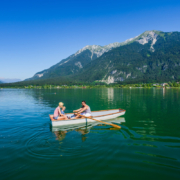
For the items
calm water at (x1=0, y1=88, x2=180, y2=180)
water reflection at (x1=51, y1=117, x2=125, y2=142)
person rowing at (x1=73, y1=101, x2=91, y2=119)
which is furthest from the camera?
person rowing at (x1=73, y1=101, x2=91, y2=119)

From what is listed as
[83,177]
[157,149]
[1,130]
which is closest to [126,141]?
[157,149]

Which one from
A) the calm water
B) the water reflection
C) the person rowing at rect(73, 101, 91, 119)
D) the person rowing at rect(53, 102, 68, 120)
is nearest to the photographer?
the calm water

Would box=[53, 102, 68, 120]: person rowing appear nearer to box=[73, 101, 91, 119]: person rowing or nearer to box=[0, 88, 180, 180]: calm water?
box=[0, 88, 180, 180]: calm water

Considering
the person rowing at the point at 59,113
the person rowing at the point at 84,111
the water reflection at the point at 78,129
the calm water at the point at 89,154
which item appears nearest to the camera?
the calm water at the point at 89,154

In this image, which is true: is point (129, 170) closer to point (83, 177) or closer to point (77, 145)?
point (83, 177)

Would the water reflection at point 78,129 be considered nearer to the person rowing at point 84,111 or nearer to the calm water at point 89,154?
the calm water at point 89,154

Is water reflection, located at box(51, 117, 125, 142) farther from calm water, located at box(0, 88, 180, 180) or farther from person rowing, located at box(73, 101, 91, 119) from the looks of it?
person rowing, located at box(73, 101, 91, 119)

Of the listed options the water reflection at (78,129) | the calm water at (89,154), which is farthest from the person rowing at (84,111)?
the calm water at (89,154)

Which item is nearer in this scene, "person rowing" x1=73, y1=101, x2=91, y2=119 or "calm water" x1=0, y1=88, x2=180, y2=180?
"calm water" x1=0, y1=88, x2=180, y2=180

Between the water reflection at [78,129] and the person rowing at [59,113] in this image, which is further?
the person rowing at [59,113]

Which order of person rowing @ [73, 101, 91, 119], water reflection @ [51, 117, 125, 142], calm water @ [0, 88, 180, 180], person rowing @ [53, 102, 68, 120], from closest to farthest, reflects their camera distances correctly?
calm water @ [0, 88, 180, 180] → water reflection @ [51, 117, 125, 142] → person rowing @ [53, 102, 68, 120] → person rowing @ [73, 101, 91, 119]

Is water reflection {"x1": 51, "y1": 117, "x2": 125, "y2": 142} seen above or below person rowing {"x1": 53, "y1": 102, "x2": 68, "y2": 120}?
below

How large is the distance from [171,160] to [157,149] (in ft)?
5.37

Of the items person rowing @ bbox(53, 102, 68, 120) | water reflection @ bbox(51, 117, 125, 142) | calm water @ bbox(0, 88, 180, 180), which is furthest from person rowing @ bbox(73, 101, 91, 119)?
calm water @ bbox(0, 88, 180, 180)
